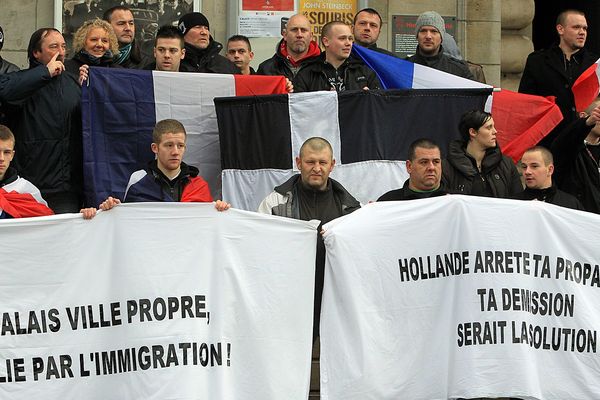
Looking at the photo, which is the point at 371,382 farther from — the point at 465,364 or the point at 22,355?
the point at 22,355

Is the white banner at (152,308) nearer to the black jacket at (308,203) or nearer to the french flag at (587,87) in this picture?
the black jacket at (308,203)

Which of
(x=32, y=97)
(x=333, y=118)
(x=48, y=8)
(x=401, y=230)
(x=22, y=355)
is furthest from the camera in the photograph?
(x=48, y=8)

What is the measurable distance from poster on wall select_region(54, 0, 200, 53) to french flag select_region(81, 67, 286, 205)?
2.29m

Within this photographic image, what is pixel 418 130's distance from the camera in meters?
11.0

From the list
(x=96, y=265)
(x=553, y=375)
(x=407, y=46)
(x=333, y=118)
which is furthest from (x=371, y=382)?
(x=407, y=46)

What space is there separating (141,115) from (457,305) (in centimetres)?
286

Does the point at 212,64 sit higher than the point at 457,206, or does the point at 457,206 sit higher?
the point at 212,64

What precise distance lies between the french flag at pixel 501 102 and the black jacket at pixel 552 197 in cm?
102

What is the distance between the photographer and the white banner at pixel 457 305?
30.2 ft

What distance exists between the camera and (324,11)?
13.7m

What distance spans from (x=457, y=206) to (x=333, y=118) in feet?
5.83

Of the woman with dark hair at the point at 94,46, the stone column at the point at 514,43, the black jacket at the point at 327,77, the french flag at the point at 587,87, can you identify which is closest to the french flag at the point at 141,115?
the woman with dark hair at the point at 94,46

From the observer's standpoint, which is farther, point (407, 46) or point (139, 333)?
point (407, 46)

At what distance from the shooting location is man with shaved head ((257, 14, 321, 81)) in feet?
37.5
